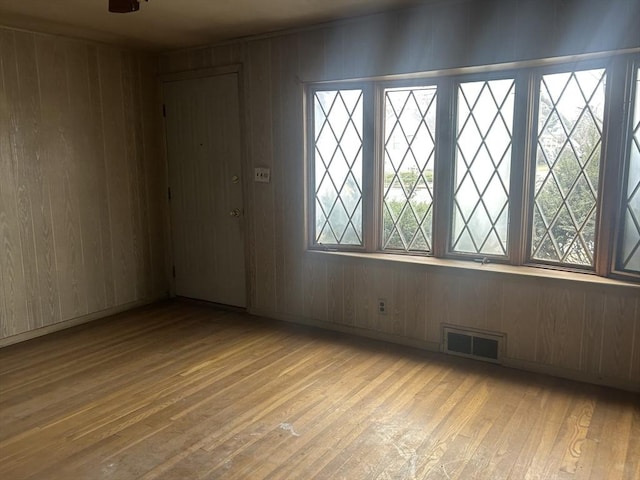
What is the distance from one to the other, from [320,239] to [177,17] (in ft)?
6.04

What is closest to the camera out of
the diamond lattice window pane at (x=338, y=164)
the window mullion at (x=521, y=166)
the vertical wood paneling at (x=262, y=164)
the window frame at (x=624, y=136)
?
the window frame at (x=624, y=136)

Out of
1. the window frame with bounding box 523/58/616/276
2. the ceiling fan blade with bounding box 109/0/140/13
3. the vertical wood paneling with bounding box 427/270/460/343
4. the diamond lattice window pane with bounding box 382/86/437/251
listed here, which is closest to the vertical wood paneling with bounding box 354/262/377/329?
the diamond lattice window pane with bounding box 382/86/437/251

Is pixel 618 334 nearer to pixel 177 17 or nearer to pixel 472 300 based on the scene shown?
pixel 472 300

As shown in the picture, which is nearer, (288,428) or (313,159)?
(288,428)

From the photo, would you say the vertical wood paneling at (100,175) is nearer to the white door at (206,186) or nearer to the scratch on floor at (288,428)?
A: the white door at (206,186)

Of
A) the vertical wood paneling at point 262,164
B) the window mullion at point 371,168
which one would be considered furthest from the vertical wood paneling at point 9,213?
the window mullion at point 371,168

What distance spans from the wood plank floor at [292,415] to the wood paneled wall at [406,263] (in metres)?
0.22

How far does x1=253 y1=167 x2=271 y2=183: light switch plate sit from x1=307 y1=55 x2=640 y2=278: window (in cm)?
37

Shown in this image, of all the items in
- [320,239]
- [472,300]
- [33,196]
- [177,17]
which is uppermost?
[177,17]

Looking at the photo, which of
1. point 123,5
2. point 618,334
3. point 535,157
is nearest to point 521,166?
point 535,157

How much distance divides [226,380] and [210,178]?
1.97 metres

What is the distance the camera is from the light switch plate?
407 cm

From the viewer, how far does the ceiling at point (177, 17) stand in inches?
122

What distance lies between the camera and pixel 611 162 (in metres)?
2.86
